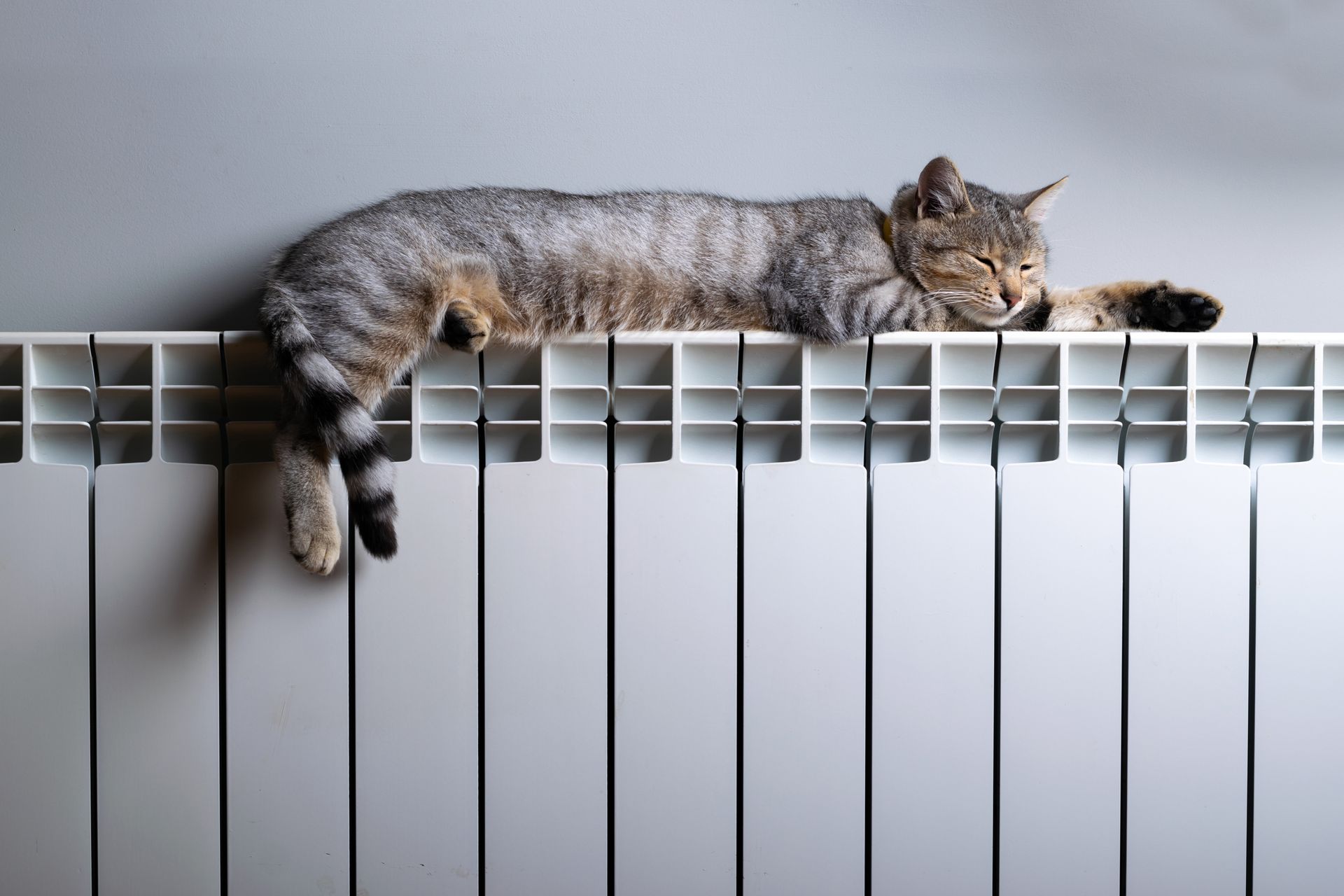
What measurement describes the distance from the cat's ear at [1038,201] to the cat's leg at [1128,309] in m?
0.10

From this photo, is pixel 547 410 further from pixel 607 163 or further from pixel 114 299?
pixel 114 299

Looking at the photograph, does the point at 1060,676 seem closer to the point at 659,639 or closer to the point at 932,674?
the point at 932,674

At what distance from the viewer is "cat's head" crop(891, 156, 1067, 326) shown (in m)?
0.84

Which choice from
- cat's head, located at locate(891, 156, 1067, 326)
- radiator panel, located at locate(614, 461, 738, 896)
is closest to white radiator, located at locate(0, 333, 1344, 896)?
radiator panel, located at locate(614, 461, 738, 896)

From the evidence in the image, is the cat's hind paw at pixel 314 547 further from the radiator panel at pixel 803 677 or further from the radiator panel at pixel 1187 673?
the radiator panel at pixel 1187 673

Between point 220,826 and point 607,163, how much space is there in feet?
2.96

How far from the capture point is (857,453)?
76cm

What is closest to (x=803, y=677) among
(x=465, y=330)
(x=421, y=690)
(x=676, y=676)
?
(x=676, y=676)

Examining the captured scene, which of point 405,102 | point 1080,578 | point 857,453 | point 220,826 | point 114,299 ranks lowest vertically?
point 220,826

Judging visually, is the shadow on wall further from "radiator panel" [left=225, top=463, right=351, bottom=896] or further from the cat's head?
the cat's head

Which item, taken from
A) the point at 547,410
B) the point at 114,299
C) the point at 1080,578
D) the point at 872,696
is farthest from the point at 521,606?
the point at 114,299

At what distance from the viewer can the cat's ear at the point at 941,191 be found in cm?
82

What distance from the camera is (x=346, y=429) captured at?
0.67 metres

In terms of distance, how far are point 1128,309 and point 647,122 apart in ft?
2.13
